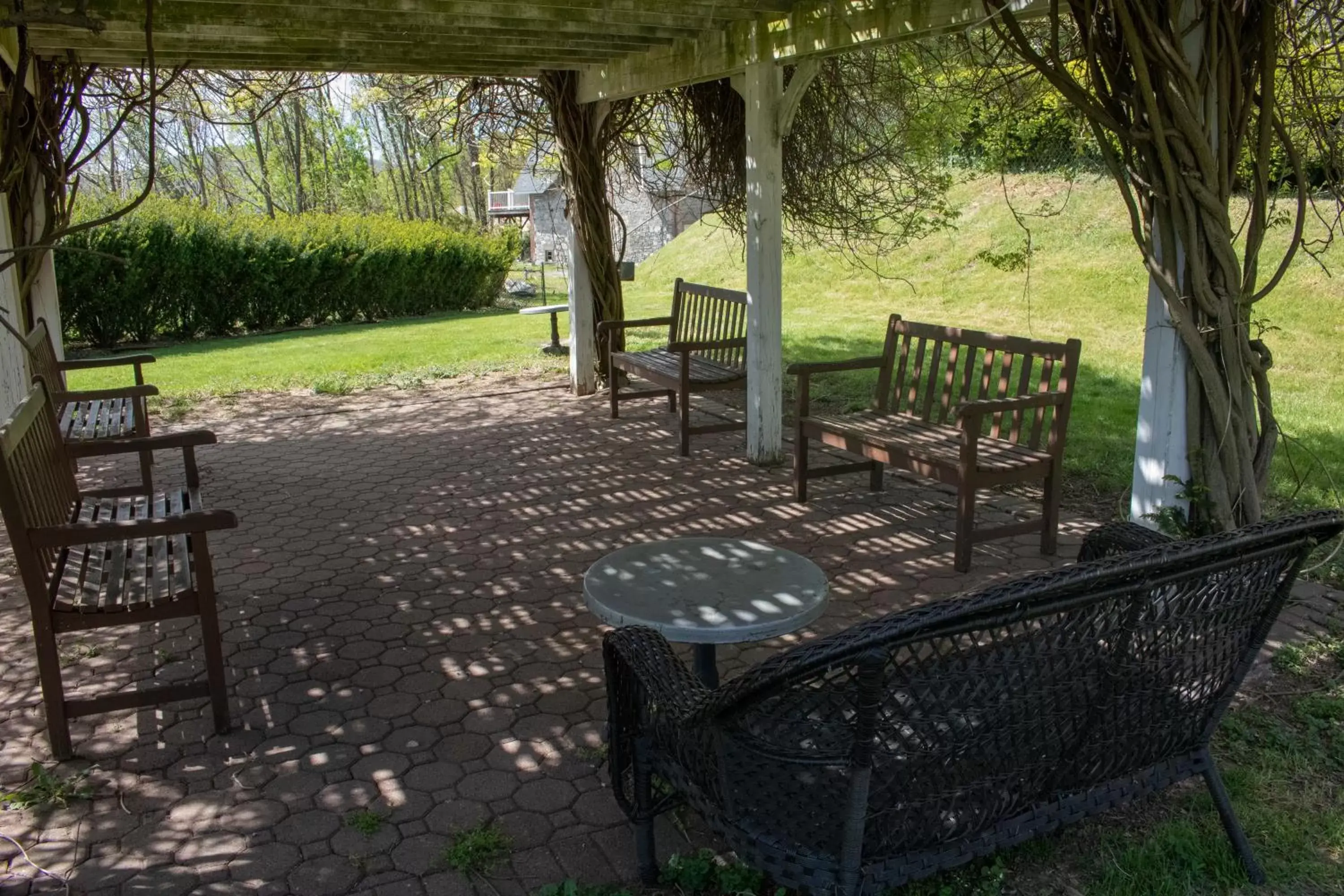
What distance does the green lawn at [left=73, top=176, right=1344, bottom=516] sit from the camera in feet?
23.5

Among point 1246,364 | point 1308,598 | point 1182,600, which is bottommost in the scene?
point 1308,598

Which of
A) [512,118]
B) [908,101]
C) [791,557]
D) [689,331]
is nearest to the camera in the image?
[791,557]

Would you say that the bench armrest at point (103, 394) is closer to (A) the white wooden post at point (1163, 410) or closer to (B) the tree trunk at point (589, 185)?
(B) the tree trunk at point (589, 185)

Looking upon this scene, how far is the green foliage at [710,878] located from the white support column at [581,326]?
6.16 meters

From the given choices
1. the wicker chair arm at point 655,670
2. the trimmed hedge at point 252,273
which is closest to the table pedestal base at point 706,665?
the wicker chair arm at point 655,670

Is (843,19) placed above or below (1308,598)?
above

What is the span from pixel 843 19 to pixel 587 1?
1.30 meters

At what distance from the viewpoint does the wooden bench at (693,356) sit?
623 cm

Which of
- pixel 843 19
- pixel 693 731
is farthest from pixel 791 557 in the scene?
pixel 843 19

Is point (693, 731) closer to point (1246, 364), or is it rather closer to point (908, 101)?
point (1246, 364)

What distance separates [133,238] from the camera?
12.0 meters

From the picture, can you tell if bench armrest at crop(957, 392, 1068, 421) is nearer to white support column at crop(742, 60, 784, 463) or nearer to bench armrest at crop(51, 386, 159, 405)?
white support column at crop(742, 60, 784, 463)

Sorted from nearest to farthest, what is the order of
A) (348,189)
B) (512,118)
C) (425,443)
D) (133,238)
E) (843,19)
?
1. (843,19)
2. (425,443)
3. (512,118)
4. (133,238)
5. (348,189)

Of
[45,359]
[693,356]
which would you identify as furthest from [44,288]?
[693,356]
